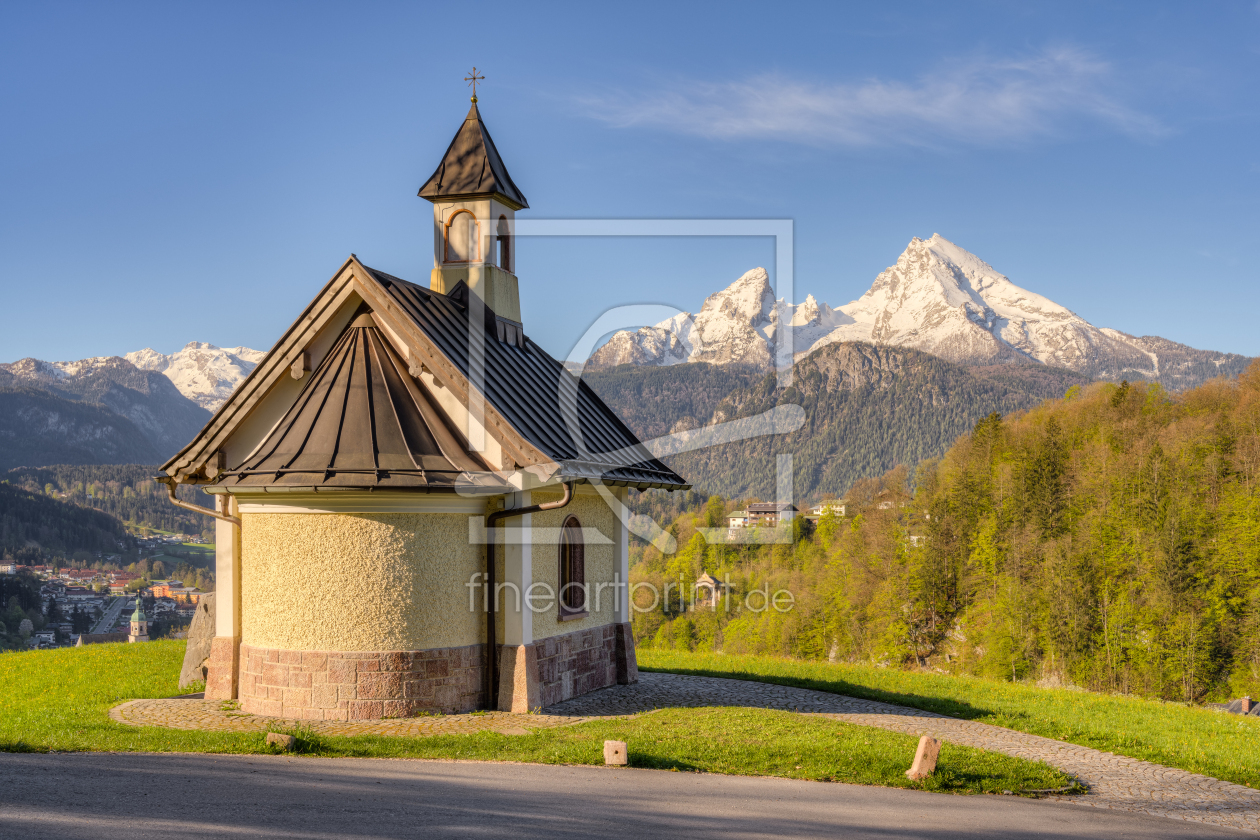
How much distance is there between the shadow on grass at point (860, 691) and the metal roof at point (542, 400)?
434 cm

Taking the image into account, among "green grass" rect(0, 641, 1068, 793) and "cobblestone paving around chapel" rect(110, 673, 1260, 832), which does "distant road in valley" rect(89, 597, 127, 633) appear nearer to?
"green grass" rect(0, 641, 1068, 793)

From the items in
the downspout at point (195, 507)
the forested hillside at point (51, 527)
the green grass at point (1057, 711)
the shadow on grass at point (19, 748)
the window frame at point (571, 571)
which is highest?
the downspout at point (195, 507)

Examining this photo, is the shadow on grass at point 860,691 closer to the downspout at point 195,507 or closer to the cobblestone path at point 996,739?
the cobblestone path at point 996,739

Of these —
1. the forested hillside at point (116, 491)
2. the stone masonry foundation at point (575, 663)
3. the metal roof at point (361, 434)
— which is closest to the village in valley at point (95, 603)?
the forested hillside at point (116, 491)

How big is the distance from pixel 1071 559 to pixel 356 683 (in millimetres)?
52320

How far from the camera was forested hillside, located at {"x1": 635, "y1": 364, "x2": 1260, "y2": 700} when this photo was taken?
5122 centimetres

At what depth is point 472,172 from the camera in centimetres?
1853

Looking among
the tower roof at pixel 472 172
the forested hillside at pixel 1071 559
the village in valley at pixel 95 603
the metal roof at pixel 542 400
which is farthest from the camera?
the village in valley at pixel 95 603

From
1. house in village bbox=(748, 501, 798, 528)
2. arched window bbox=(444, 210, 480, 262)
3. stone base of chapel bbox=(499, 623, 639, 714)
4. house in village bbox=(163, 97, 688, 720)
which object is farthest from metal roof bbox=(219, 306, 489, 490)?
house in village bbox=(748, 501, 798, 528)

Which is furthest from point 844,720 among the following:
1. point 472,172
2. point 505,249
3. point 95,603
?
point 95,603

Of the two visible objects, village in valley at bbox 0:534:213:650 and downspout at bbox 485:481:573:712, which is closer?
downspout at bbox 485:481:573:712

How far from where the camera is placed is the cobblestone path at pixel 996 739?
10.1 metres

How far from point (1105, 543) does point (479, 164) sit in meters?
51.0

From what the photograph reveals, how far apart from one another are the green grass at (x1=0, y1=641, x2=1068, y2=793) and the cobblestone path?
0.84 metres
